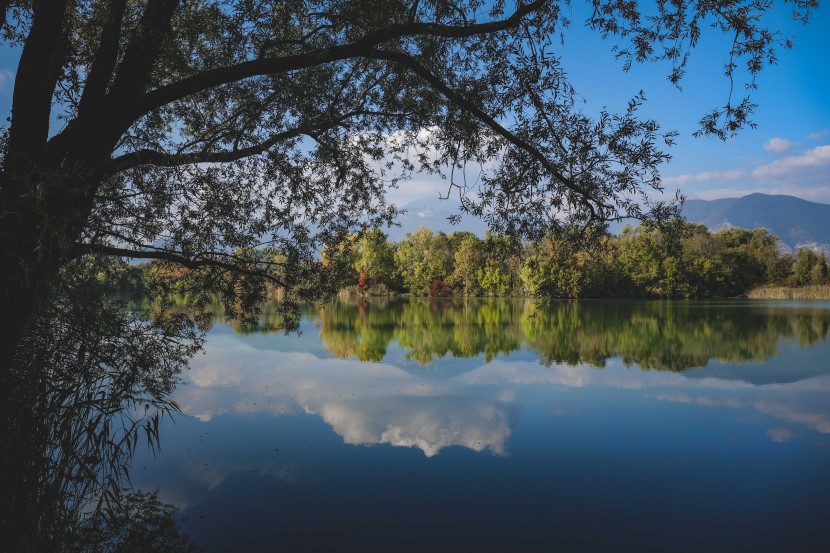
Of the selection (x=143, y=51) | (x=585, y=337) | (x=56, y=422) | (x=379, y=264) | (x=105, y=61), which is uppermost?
(x=143, y=51)

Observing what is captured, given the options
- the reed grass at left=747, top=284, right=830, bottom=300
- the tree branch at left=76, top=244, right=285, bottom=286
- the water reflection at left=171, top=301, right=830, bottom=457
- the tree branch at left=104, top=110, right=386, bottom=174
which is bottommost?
the water reflection at left=171, top=301, right=830, bottom=457

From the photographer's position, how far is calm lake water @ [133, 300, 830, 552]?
5.04 meters

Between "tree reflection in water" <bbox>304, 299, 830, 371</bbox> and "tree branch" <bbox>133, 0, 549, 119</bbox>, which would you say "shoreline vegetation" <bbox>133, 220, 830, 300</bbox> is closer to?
"tree reflection in water" <bbox>304, 299, 830, 371</bbox>

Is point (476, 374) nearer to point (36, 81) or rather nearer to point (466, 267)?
point (36, 81)

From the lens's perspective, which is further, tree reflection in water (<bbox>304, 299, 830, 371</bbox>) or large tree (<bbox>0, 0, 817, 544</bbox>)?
tree reflection in water (<bbox>304, 299, 830, 371</bbox>)

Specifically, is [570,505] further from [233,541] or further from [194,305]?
[194,305]

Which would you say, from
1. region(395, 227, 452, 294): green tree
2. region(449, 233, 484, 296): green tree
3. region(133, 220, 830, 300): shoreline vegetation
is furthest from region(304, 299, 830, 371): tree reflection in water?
region(395, 227, 452, 294): green tree

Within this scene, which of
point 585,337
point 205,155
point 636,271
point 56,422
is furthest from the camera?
point 636,271

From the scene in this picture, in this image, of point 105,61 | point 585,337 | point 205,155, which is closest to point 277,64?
point 105,61

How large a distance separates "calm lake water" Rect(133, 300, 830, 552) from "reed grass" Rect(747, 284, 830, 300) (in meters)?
40.6

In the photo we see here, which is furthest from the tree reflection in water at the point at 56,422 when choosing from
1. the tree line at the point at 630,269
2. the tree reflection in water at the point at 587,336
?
the tree line at the point at 630,269

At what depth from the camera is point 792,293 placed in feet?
162

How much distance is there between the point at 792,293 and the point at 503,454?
181 ft

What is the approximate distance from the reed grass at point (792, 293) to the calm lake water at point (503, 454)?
40589 millimetres
